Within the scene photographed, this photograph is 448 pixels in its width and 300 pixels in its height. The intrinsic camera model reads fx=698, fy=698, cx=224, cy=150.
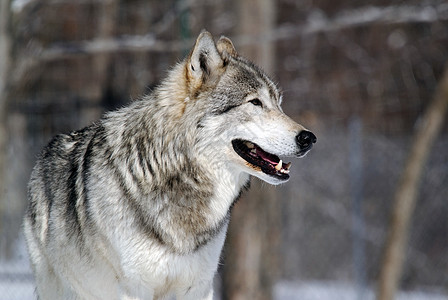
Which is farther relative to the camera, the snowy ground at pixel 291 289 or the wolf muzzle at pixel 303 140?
the snowy ground at pixel 291 289

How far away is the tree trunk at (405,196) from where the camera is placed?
7.77 m

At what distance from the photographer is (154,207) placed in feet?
11.3

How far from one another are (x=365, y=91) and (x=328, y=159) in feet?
18.9

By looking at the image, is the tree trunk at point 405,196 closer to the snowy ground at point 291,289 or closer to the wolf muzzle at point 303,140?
the snowy ground at point 291,289

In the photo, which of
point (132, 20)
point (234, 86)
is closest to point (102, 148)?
point (234, 86)

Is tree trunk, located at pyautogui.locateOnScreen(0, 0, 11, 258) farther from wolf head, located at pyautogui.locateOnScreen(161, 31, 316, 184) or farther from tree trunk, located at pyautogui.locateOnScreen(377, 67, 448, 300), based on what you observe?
tree trunk, located at pyautogui.locateOnScreen(377, 67, 448, 300)

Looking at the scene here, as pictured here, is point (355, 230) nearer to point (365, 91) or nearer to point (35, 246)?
point (35, 246)

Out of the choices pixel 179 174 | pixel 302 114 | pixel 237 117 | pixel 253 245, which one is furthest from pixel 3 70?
pixel 302 114

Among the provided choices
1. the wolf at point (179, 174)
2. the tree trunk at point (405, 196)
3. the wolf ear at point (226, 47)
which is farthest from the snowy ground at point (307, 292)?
the wolf ear at point (226, 47)

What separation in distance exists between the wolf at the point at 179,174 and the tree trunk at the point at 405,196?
176 inches

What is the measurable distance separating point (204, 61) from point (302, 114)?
809 cm

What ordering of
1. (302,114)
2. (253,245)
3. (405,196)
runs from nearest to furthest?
(253,245), (405,196), (302,114)

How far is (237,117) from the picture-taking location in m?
3.50

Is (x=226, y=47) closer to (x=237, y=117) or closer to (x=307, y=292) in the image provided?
(x=237, y=117)
